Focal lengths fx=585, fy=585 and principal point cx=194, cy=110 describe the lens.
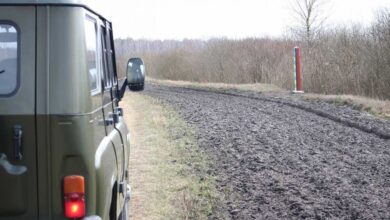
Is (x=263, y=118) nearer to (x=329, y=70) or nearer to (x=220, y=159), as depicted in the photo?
(x=220, y=159)

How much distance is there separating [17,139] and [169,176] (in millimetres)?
4899

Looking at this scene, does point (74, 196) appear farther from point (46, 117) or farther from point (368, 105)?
point (368, 105)

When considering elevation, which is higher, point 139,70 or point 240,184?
point 139,70

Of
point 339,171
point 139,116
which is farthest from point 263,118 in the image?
point 339,171

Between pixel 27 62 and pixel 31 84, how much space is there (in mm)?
129

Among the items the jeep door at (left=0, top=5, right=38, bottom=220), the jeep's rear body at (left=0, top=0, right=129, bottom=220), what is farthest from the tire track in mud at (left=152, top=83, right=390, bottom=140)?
the jeep door at (left=0, top=5, right=38, bottom=220)

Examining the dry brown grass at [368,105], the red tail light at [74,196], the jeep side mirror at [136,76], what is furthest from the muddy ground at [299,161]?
the red tail light at [74,196]

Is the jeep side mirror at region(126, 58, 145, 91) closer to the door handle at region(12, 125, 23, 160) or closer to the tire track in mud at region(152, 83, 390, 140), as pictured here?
the door handle at region(12, 125, 23, 160)

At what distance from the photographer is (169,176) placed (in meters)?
7.93

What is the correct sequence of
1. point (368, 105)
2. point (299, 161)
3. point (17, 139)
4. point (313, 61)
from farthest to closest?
point (313, 61) < point (368, 105) < point (299, 161) < point (17, 139)

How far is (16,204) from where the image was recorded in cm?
317

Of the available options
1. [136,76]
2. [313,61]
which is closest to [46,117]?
[136,76]

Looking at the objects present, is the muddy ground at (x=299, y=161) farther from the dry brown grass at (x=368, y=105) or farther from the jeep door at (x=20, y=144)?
the jeep door at (x=20, y=144)

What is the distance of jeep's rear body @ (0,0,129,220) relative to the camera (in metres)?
3.14
